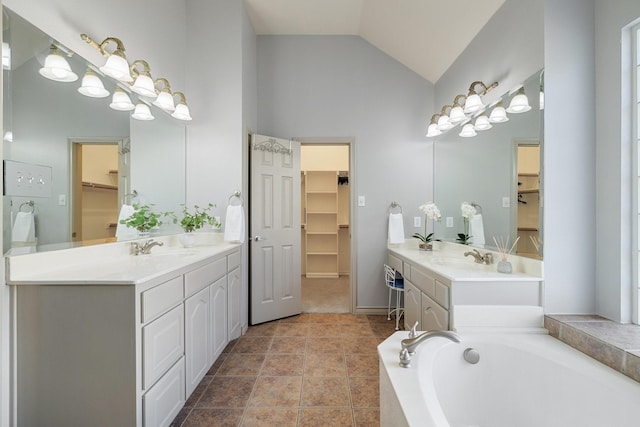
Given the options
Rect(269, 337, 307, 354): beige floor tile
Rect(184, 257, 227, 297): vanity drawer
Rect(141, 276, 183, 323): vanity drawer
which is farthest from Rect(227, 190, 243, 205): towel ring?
Rect(269, 337, 307, 354): beige floor tile

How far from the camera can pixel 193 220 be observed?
2.44 meters

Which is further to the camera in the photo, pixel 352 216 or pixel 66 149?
pixel 352 216

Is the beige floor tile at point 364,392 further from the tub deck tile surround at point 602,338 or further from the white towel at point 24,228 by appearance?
the white towel at point 24,228

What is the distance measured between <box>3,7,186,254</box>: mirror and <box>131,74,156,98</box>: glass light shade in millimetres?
77

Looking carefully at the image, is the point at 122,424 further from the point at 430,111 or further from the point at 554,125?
the point at 430,111

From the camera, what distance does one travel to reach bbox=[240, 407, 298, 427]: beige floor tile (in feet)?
5.13

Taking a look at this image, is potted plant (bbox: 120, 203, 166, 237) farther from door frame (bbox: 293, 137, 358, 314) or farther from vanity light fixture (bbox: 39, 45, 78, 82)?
door frame (bbox: 293, 137, 358, 314)

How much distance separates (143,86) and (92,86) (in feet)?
1.13

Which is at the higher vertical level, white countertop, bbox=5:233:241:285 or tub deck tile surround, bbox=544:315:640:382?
white countertop, bbox=5:233:241:285

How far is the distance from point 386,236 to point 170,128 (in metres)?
2.45

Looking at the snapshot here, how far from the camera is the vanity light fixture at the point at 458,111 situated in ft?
8.11

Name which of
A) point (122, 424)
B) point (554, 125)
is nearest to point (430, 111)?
point (554, 125)

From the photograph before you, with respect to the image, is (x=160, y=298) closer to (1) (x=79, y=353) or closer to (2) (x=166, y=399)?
(1) (x=79, y=353)

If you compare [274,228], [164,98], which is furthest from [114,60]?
[274,228]
